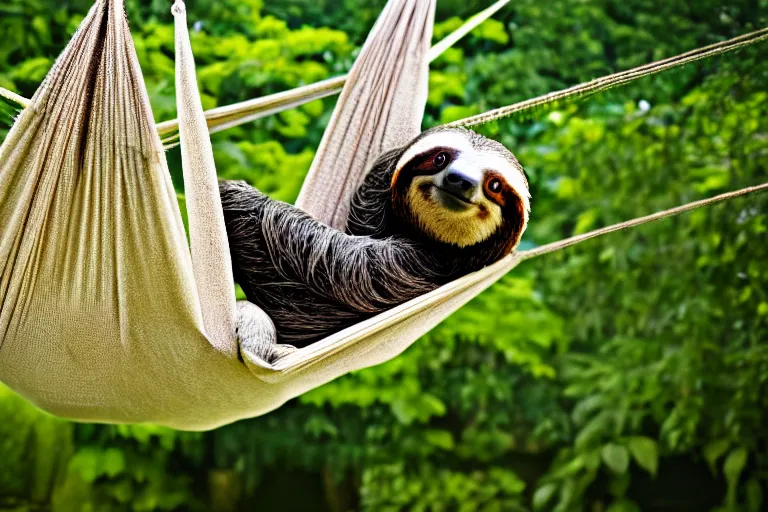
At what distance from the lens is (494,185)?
3.19 ft

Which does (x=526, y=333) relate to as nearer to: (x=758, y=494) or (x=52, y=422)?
(x=758, y=494)

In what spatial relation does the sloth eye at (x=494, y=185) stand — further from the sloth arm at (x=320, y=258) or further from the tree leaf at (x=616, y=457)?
the tree leaf at (x=616, y=457)

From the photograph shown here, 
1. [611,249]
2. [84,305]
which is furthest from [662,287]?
[84,305]

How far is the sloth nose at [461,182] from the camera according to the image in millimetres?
960

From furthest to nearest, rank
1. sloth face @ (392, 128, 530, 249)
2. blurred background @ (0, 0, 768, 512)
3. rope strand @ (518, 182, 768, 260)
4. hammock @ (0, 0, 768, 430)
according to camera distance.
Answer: blurred background @ (0, 0, 768, 512), rope strand @ (518, 182, 768, 260), sloth face @ (392, 128, 530, 249), hammock @ (0, 0, 768, 430)

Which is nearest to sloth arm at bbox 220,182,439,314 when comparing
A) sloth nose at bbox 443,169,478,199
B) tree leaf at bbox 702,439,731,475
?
sloth nose at bbox 443,169,478,199

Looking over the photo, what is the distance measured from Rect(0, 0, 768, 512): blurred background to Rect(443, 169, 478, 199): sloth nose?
1512 mm

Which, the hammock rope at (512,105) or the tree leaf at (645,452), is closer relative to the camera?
the hammock rope at (512,105)

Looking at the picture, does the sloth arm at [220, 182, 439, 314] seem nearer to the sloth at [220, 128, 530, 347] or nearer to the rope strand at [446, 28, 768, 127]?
the sloth at [220, 128, 530, 347]

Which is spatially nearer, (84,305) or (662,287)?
(84,305)

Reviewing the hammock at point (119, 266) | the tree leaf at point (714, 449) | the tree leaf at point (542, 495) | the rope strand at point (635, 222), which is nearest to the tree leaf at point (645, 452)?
the tree leaf at point (714, 449)

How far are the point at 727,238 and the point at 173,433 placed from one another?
1740 mm

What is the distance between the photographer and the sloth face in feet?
3.18

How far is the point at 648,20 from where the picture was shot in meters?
2.57
